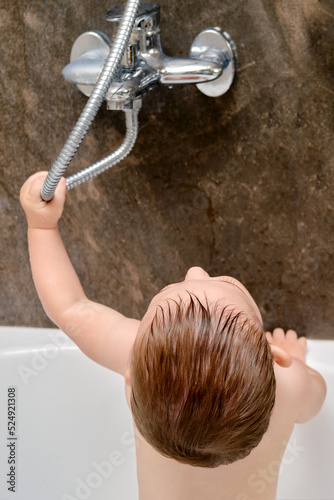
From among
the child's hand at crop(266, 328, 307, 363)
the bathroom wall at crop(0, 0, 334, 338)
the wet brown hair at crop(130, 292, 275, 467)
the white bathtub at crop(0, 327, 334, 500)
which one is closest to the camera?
the wet brown hair at crop(130, 292, 275, 467)

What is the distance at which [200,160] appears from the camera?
3.10 ft

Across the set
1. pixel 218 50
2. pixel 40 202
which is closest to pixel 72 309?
pixel 40 202

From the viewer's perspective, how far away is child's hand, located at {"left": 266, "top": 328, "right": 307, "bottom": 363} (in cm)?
98

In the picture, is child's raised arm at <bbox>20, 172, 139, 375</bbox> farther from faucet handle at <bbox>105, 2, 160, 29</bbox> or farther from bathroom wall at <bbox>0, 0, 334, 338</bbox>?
faucet handle at <bbox>105, 2, 160, 29</bbox>

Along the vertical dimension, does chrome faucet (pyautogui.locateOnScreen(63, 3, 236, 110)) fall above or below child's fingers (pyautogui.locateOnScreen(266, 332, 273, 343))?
above

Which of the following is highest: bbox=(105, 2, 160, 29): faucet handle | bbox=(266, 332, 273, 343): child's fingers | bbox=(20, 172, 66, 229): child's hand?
bbox=(105, 2, 160, 29): faucet handle

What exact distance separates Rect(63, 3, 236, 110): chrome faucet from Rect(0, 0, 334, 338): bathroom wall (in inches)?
0.9

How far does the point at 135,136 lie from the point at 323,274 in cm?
35

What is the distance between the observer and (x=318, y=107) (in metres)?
0.85

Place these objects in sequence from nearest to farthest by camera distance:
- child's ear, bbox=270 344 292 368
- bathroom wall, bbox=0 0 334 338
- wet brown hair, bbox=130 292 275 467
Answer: wet brown hair, bbox=130 292 275 467 < child's ear, bbox=270 344 292 368 < bathroom wall, bbox=0 0 334 338

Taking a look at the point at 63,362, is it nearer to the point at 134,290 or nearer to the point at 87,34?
the point at 134,290

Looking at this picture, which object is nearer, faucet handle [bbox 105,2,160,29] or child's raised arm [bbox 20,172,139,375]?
faucet handle [bbox 105,2,160,29]

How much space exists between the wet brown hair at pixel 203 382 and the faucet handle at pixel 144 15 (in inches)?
14.3

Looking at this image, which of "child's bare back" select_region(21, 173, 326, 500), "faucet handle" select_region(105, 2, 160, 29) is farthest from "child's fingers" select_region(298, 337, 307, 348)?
"faucet handle" select_region(105, 2, 160, 29)
